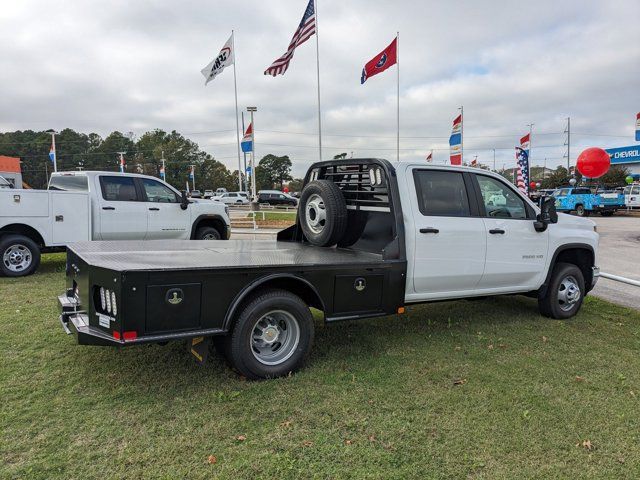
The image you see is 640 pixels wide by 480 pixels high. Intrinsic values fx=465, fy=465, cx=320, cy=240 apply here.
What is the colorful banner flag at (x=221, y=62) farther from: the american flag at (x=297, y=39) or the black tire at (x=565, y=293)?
the black tire at (x=565, y=293)

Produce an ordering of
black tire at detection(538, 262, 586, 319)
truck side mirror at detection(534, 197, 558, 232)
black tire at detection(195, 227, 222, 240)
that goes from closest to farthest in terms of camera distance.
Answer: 1. truck side mirror at detection(534, 197, 558, 232)
2. black tire at detection(538, 262, 586, 319)
3. black tire at detection(195, 227, 222, 240)

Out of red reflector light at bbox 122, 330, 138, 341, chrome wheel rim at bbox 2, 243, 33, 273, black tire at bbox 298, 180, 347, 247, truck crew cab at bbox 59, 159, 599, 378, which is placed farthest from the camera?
chrome wheel rim at bbox 2, 243, 33, 273

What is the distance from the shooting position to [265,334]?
394 cm

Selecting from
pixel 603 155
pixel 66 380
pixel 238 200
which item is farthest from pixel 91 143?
pixel 66 380

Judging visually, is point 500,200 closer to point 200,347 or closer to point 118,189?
point 200,347

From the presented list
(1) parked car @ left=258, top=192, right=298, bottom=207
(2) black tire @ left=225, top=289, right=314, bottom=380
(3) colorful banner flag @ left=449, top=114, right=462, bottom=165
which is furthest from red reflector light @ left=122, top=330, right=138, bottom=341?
(1) parked car @ left=258, top=192, right=298, bottom=207

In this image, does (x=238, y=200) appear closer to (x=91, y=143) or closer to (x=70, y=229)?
(x=70, y=229)

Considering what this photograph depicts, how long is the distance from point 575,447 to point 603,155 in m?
20.1

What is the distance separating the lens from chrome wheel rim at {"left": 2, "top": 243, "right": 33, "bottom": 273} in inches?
308

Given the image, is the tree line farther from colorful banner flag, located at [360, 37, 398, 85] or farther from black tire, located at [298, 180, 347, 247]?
black tire, located at [298, 180, 347, 247]

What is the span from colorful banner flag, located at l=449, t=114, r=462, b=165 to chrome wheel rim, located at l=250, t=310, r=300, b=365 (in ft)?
64.0

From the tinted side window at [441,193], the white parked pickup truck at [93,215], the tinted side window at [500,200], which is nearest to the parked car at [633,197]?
the white parked pickup truck at [93,215]

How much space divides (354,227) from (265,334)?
1.85 meters

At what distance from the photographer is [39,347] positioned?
15.1 ft
